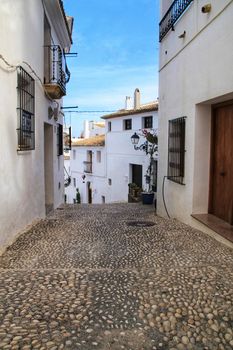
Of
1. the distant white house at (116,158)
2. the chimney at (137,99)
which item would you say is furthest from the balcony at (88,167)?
the chimney at (137,99)

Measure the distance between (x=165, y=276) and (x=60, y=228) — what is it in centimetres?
333

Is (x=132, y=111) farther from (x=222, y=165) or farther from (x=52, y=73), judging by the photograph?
(x=222, y=165)

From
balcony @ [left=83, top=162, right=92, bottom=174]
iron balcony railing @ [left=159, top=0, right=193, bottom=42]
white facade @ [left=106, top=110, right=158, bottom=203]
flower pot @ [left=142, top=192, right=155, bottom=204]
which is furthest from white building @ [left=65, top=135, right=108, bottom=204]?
iron balcony railing @ [left=159, top=0, right=193, bottom=42]

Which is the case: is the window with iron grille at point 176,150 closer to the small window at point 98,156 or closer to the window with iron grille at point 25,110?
the window with iron grille at point 25,110

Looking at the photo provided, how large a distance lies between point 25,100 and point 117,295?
416 centimetres

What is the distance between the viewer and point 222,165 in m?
5.89

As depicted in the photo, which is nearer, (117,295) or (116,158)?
(117,295)

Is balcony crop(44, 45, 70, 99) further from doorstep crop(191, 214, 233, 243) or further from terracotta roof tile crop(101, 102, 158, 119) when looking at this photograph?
terracotta roof tile crop(101, 102, 158, 119)

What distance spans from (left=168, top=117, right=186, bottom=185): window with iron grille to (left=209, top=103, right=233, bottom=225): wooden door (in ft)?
2.96

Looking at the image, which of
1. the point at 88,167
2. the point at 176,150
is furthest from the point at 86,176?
the point at 176,150

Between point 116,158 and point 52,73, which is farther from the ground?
point 52,73

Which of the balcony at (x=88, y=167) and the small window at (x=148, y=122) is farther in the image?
the balcony at (x=88, y=167)

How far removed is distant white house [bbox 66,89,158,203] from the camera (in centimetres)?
2033

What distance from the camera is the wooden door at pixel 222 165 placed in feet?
18.4
